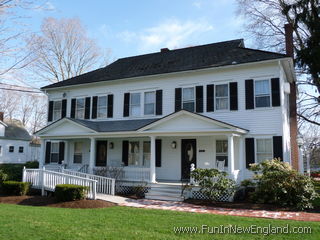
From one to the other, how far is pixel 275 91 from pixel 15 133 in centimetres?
3507

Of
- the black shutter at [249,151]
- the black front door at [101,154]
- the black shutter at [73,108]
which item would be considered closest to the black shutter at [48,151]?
the black shutter at [73,108]

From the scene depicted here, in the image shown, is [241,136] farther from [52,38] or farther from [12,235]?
[52,38]

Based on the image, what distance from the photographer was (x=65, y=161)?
704 inches

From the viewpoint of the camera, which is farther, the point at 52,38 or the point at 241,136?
the point at 52,38

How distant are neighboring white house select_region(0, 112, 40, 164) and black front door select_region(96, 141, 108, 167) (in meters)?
23.7

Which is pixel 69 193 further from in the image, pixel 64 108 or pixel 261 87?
pixel 261 87

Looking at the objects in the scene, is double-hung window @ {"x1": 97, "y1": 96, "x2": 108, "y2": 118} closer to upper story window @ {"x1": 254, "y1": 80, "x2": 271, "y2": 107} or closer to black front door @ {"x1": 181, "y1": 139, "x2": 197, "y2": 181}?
black front door @ {"x1": 181, "y1": 139, "x2": 197, "y2": 181}

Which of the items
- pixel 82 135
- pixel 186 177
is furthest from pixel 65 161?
pixel 186 177

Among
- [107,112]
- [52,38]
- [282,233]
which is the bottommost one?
[282,233]

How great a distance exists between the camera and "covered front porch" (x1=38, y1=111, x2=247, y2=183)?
13.0 m

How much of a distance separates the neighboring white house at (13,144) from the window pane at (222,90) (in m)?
30.2

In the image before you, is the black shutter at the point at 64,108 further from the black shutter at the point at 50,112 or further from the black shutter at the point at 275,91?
the black shutter at the point at 275,91

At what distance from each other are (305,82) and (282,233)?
62.2 feet

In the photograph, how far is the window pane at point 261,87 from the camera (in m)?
13.5
